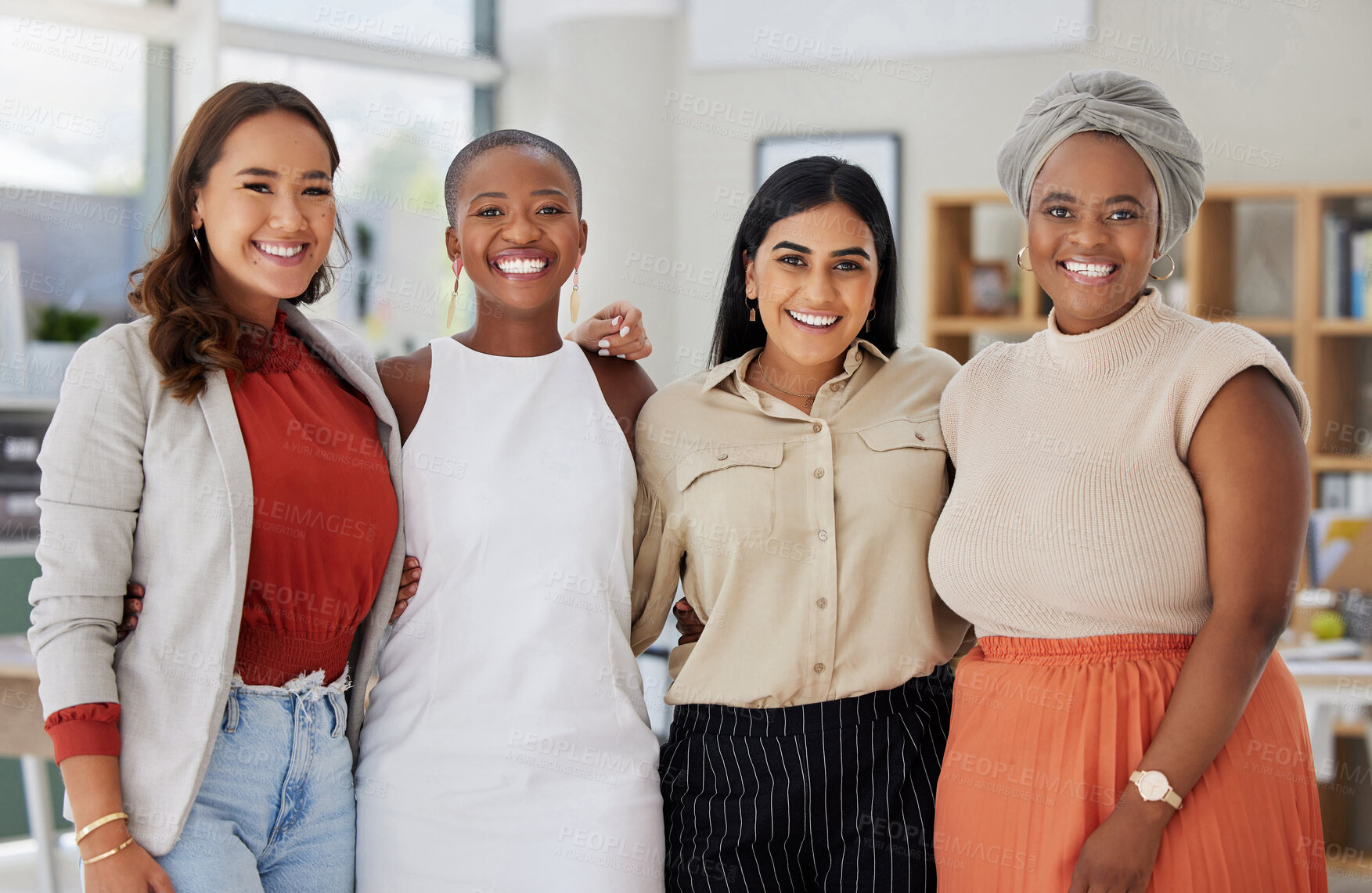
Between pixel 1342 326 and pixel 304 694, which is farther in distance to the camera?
pixel 1342 326

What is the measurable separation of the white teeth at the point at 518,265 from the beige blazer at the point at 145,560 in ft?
1.66

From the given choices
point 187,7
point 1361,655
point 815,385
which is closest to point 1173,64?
point 1361,655

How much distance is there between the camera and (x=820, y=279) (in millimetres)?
1914

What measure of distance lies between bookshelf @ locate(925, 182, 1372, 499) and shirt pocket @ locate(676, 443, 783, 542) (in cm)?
294

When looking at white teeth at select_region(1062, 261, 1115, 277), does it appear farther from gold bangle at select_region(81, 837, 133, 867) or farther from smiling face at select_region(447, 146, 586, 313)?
gold bangle at select_region(81, 837, 133, 867)

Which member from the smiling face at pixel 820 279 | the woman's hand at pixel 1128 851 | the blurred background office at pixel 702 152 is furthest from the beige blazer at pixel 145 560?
the blurred background office at pixel 702 152

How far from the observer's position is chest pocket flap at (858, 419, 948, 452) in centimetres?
191

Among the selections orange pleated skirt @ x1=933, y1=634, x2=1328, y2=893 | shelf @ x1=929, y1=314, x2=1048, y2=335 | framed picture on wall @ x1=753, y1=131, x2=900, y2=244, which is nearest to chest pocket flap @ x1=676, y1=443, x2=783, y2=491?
orange pleated skirt @ x1=933, y1=634, x2=1328, y2=893

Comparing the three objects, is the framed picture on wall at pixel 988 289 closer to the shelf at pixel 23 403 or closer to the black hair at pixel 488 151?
the black hair at pixel 488 151

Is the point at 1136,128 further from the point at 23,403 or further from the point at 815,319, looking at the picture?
the point at 23,403

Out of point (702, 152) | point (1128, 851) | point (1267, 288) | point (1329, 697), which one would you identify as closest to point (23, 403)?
point (702, 152)

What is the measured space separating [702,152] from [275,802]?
4452 mm

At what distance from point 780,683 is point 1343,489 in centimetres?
338

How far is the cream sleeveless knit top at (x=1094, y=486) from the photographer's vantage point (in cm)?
157
